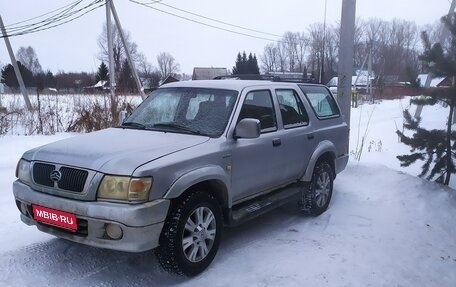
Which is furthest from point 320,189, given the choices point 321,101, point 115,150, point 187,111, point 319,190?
point 115,150

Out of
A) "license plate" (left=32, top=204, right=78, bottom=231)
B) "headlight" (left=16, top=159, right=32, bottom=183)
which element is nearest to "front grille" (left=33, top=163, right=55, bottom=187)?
"headlight" (left=16, top=159, right=32, bottom=183)

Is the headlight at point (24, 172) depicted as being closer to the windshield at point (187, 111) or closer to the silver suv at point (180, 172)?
the silver suv at point (180, 172)

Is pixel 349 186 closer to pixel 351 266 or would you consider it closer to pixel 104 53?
pixel 351 266

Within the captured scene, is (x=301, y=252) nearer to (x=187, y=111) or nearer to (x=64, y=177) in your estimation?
(x=187, y=111)

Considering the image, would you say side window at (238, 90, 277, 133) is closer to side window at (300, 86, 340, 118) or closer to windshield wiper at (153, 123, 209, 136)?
windshield wiper at (153, 123, 209, 136)

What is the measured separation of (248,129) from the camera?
166 inches

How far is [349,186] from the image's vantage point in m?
7.04

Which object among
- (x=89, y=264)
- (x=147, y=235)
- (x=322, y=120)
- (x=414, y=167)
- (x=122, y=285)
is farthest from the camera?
(x=414, y=167)

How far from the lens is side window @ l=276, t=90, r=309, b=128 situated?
524 cm

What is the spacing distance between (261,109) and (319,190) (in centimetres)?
162

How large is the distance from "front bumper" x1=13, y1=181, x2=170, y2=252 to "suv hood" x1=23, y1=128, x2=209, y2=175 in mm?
297

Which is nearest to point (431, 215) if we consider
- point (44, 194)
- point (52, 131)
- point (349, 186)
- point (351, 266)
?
point (349, 186)

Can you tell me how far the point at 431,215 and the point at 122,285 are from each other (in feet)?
15.0

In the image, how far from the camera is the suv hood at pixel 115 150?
11.4ft
